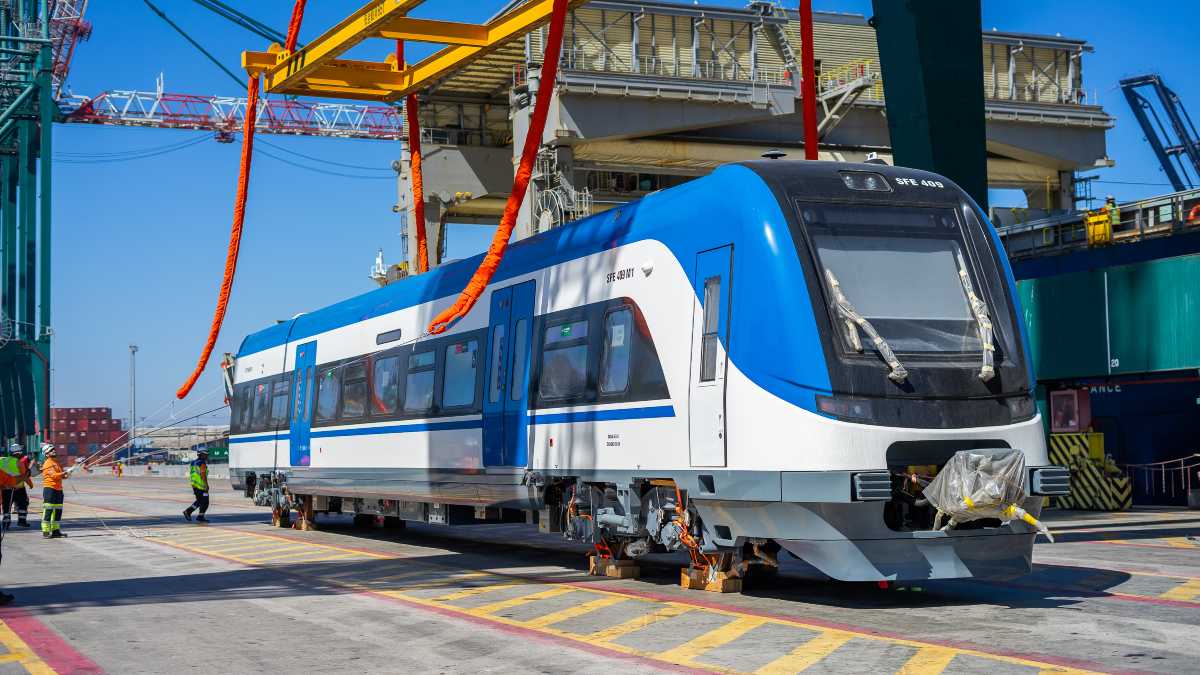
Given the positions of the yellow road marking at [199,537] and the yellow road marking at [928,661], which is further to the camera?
the yellow road marking at [199,537]

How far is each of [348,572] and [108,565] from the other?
13.0 ft

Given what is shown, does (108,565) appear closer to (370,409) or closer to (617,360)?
(370,409)

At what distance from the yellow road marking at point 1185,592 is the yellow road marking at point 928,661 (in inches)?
148

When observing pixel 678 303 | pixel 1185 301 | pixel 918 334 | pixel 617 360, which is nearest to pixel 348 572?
pixel 617 360

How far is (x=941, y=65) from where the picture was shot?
765 inches

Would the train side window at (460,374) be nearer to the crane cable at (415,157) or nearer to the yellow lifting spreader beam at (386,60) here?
the crane cable at (415,157)

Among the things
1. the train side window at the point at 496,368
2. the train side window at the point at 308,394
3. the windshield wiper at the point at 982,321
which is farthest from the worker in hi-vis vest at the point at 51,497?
the windshield wiper at the point at 982,321

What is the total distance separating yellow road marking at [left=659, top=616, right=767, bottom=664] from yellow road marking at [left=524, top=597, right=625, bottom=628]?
1468mm

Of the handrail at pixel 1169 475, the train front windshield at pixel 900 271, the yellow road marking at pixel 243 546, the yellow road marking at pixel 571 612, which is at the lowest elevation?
the yellow road marking at pixel 243 546

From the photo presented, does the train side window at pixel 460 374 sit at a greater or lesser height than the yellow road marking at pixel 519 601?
greater

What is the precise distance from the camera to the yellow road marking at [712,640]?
30.3 feet

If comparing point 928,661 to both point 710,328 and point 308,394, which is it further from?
point 308,394

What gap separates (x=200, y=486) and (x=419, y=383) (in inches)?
518

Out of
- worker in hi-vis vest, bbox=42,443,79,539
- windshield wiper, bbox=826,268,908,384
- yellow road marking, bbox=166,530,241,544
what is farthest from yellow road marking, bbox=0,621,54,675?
worker in hi-vis vest, bbox=42,443,79,539
